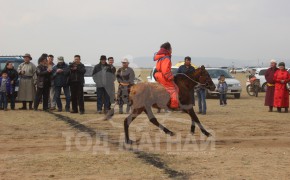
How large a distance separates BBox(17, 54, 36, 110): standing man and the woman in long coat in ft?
30.4

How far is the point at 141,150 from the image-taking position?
957 centimetres

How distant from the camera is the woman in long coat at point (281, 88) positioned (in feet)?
59.8

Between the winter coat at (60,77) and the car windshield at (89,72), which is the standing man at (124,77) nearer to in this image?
the winter coat at (60,77)

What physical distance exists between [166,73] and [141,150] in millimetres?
2304

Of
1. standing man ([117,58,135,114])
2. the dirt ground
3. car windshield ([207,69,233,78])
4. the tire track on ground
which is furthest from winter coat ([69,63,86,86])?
car windshield ([207,69,233,78])

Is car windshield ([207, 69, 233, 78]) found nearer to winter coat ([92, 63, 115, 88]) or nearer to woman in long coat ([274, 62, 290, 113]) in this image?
woman in long coat ([274, 62, 290, 113])

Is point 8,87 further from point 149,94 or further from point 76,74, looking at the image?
point 149,94

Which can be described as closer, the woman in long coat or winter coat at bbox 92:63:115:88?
winter coat at bbox 92:63:115:88

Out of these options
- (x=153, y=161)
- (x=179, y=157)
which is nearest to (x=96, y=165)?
(x=153, y=161)

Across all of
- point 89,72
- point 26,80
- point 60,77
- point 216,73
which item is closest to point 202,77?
point 60,77

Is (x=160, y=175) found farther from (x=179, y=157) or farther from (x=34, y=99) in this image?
(x=34, y=99)

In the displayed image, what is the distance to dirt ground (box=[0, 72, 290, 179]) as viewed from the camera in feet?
24.5

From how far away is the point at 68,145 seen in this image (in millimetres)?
10094

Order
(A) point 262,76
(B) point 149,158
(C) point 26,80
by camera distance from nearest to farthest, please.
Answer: (B) point 149,158 < (C) point 26,80 < (A) point 262,76
